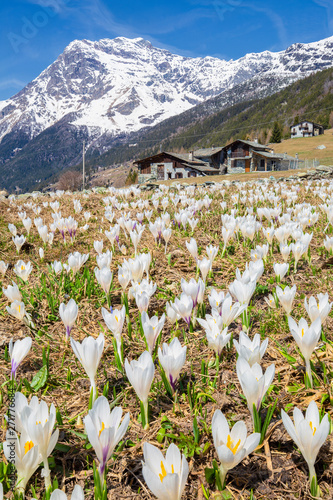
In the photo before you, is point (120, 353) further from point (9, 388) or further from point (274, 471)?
point (274, 471)

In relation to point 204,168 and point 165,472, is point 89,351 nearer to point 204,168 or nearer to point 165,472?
point 165,472

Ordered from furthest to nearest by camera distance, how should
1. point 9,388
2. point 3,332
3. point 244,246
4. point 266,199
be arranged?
point 266,199
point 244,246
point 3,332
point 9,388

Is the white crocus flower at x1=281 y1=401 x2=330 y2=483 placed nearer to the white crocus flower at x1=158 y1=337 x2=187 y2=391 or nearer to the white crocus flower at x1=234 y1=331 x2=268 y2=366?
the white crocus flower at x1=234 y1=331 x2=268 y2=366

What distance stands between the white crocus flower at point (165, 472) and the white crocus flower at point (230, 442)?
0.11m

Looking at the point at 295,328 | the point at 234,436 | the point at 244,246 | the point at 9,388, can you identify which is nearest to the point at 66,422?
Result: the point at 9,388

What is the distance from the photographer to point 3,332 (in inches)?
70.4

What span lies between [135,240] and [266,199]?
3.28 metres

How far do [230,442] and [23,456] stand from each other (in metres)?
0.57

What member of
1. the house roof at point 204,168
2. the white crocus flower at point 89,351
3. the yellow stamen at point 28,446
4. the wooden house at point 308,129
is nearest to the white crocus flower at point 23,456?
the yellow stamen at point 28,446

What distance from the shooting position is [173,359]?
3.86ft

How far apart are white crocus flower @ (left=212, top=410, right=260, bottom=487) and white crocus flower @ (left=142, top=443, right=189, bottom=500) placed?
4.4 inches

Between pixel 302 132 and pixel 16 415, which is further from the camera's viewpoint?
pixel 302 132

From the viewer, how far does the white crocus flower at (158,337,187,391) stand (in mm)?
1169

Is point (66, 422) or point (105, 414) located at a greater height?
point (105, 414)
